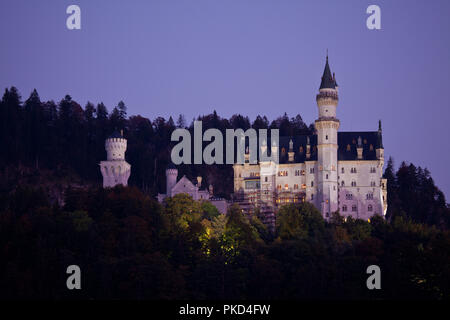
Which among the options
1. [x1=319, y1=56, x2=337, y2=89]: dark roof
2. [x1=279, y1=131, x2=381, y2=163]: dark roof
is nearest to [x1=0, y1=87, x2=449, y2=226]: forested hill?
[x1=279, y1=131, x2=381, y2=163]: dark roof

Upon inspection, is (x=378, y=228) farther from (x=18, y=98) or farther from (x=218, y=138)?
(x=18, y=98)

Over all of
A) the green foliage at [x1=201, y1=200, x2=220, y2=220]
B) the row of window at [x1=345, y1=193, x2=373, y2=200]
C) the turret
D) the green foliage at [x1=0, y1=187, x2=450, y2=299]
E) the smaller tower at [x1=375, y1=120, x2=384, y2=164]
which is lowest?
the green foliage at [x1=0, y1=187, x2=450, y2=299]

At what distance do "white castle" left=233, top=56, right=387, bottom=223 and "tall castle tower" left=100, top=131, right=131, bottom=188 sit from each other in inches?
540

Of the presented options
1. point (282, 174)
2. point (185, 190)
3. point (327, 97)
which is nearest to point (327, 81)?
point (327, 97)

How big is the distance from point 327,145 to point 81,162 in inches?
1252

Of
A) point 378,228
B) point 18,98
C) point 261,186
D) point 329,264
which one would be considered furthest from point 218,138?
point 329,264

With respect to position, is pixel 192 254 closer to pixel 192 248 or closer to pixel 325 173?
pixel 192 248

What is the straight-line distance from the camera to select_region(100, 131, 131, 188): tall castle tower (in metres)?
124

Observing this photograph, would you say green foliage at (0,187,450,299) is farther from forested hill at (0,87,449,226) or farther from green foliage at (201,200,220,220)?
forested hill at (0,87,449,226)

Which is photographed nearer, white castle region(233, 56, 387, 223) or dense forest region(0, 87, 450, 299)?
dense forest region(0, 87, 450, 299)

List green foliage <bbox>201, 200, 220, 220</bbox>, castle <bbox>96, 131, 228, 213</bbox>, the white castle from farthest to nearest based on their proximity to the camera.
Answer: castle <bbox>96, 131, 228, 213</bbox> < the white castle < green foliage <bbox>201, 200, 220, 220</bbox>

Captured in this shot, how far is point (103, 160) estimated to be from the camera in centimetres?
13100

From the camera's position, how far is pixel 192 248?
100875 mm

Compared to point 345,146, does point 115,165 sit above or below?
below
